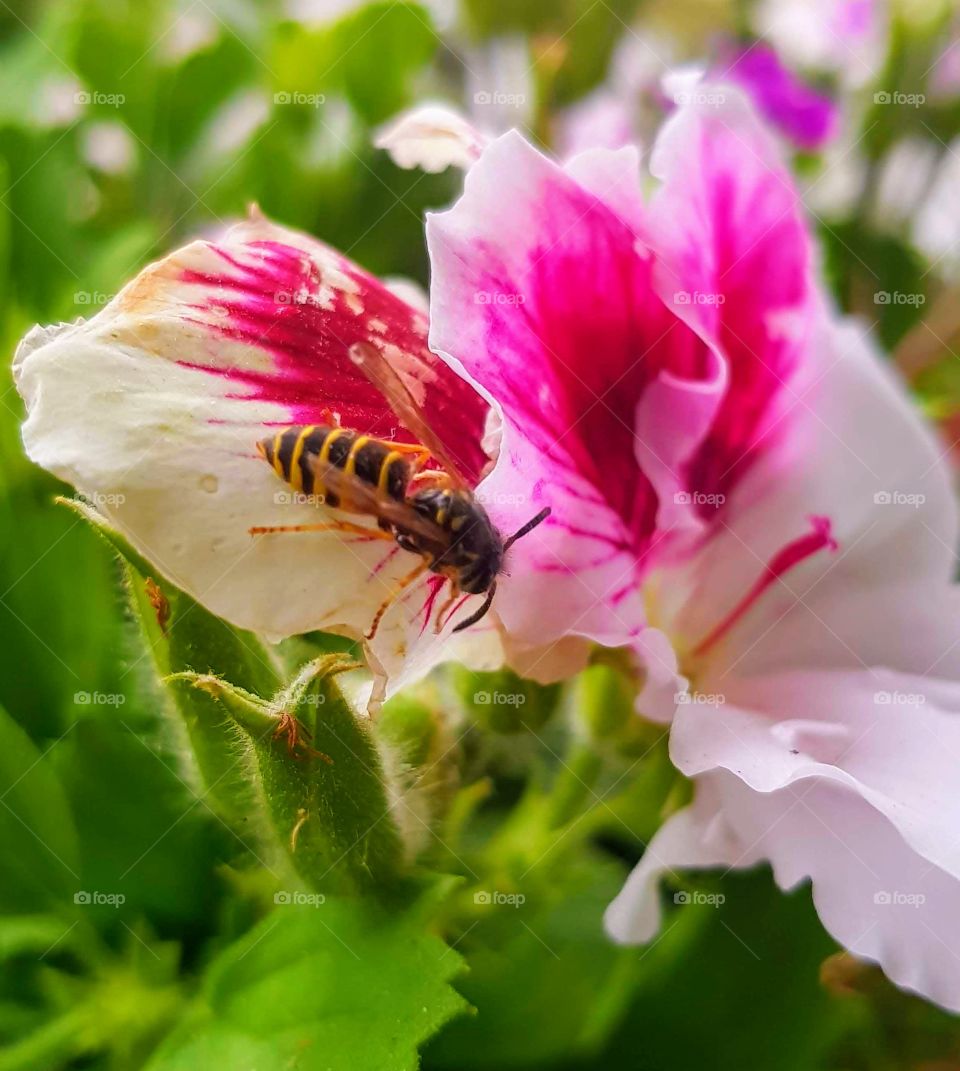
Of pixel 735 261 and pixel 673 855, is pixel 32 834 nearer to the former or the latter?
pixel 673 855

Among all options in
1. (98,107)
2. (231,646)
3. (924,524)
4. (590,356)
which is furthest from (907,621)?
(98,107)

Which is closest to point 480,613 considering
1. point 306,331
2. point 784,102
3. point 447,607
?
point 447,607

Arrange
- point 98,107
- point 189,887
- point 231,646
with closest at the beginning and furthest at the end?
point 231,646 → point 189,887 → point 98,107

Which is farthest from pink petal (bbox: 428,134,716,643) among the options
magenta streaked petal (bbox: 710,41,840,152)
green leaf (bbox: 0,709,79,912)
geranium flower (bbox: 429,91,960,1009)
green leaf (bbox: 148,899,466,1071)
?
magenta streaked petal (bbox: 710,41,840,152)

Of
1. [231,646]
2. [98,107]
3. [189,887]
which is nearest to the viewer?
[231,646]

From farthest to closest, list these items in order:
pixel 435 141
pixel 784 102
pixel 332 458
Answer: pixel 784 102 < pixel 435 141 < pixel 332 458

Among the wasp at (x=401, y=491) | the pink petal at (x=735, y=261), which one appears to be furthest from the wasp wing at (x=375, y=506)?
the pink petal at (x=735, y=261)

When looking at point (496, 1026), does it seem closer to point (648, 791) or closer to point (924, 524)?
point (648, 791)

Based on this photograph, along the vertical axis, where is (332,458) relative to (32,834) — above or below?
above
